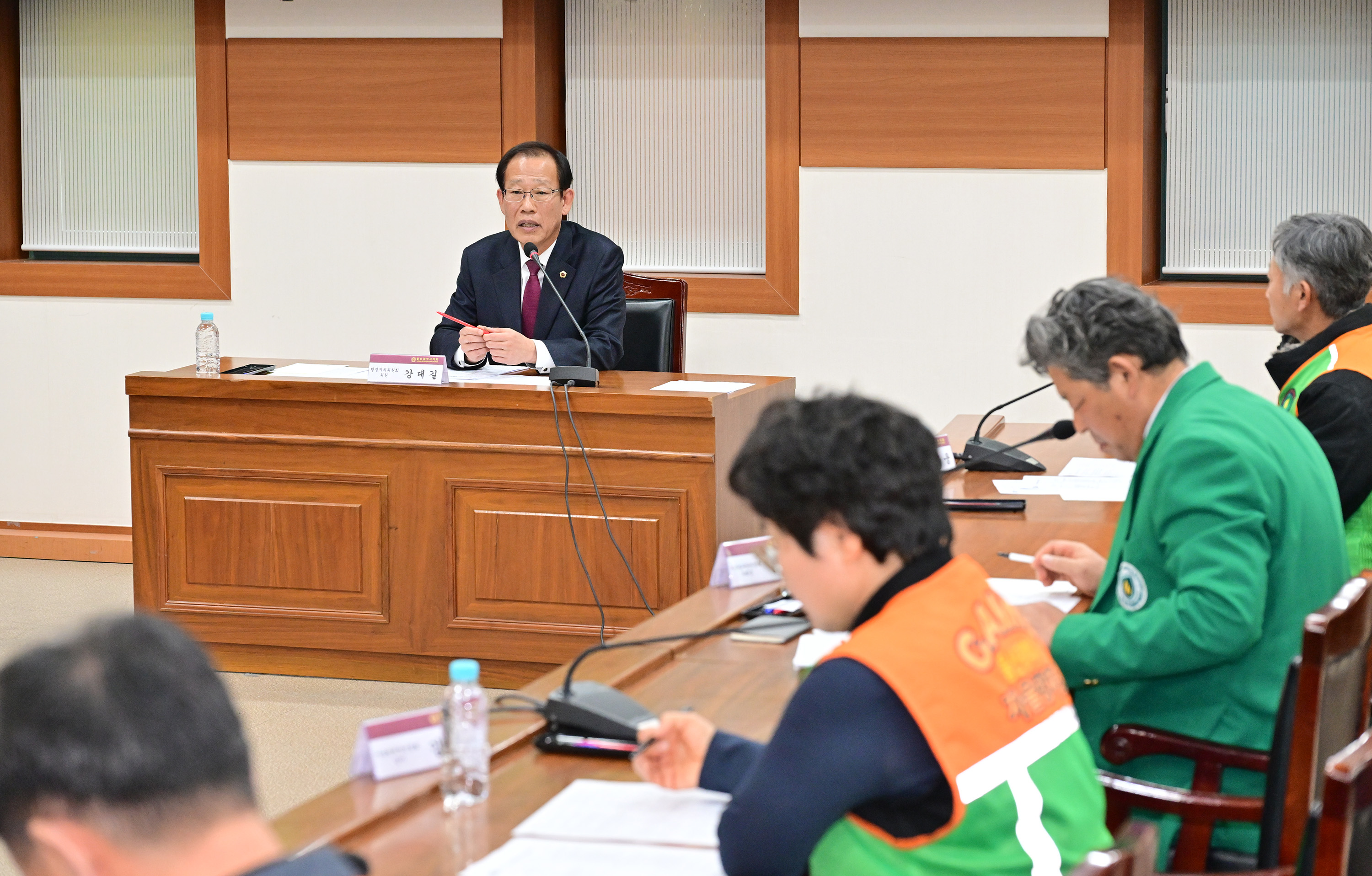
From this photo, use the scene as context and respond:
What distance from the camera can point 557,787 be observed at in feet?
5.58

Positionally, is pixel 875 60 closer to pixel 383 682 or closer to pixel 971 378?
pixel 971 378

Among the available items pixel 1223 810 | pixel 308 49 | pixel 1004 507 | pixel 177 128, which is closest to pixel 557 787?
pixel 1223 810

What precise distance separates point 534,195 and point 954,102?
69.0 inches

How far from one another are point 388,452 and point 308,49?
2530 mm

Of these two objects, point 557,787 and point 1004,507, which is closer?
point 557,787

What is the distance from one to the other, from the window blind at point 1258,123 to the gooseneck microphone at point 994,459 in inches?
89.7

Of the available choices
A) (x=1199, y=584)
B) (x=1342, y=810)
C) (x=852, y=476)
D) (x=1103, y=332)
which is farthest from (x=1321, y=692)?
(x=852, y=476)

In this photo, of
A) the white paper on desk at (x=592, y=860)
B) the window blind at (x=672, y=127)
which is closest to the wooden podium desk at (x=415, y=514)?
the window blind at (x=672, y=127)

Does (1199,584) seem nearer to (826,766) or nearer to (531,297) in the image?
(826,766)

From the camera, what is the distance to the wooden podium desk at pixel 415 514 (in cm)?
390

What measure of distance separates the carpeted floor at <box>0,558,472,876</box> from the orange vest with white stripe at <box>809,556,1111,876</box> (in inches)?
78.7

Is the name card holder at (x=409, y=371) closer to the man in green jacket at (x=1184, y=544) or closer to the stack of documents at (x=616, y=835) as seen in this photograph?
the man in green jacket at (x=1184, y=544)

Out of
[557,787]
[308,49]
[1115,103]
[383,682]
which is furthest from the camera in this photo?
[308,49]

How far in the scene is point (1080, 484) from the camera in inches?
135
